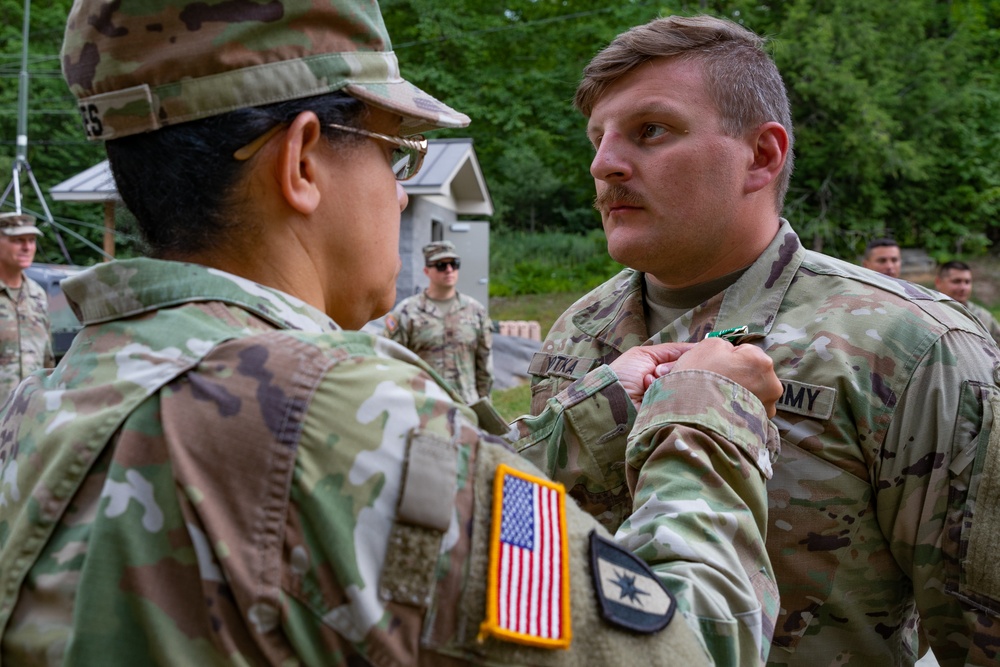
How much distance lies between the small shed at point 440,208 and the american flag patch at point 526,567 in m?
13.5

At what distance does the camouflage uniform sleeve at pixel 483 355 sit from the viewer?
33.1 feet

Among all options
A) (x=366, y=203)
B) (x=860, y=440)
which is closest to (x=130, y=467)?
(x=366, y=203)

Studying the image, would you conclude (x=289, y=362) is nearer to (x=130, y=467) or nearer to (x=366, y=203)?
(x=130, y=467)

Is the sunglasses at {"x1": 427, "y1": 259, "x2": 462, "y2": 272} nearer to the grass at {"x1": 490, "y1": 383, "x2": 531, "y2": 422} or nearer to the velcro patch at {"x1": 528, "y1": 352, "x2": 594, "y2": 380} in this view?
the grass at {"x1": 490, "y1": 383, "x2": 531, "y2": 422}

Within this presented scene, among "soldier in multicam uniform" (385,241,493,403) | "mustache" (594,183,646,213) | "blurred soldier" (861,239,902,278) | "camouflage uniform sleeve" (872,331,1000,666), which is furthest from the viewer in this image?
"soldier in multicam uniform" (385,241,493,403)

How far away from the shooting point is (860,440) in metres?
2.11

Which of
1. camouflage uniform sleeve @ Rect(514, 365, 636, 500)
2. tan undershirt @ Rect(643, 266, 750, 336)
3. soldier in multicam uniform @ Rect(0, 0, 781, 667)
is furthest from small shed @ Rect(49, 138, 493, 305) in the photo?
soldier in multicam uniform @ Rect(0, 0, 781, 667)

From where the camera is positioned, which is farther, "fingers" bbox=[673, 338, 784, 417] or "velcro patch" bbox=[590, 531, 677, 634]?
"fingers" bbox=[673, 338, 784, 417]

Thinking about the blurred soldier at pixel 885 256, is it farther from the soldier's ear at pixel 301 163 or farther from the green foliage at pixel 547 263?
the green foliage at pixel 547 263

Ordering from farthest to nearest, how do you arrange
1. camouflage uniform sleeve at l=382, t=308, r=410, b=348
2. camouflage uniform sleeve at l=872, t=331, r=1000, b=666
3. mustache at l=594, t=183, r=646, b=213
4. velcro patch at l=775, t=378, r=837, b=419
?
camouflage uniform sleeve at l=382, t=308, r=410, b=348, mustache at l=594, t=183, r=646, b=213, velcro patch at l=775, t=378, r=837, b=419, camouflage uniform sleeve at l=872, t=331, r=1000, b=666

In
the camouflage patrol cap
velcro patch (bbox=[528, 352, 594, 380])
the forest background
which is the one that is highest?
the camouflage patrol cap

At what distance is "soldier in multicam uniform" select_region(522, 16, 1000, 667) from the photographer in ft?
6.63

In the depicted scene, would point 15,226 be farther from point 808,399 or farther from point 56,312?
point 808,399

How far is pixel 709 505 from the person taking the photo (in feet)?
4.92
